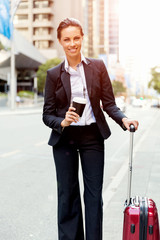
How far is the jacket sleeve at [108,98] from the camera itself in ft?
9.75

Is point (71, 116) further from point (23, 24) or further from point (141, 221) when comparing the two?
point (23, 24)

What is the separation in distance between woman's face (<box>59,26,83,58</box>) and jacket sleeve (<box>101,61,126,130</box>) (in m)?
0.26

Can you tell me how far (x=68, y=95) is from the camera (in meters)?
2.87

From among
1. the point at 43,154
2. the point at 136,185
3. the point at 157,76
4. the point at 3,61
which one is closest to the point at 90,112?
the point at 136,185

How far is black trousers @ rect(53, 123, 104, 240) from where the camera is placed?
2925 mm

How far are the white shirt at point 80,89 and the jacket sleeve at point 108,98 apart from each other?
0.15m

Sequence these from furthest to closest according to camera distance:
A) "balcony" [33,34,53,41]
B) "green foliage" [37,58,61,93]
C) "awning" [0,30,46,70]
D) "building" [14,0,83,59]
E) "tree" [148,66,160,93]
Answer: "building" [14,0,83,59], "balcony" [33,34,53,41], "tree" [148,66,160,93], "green foliage" [37,58,61,93], "awning" [0,30,46,70]

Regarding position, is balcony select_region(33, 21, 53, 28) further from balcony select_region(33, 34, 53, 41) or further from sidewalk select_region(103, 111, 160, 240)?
sidewalk select_region(103, 111, 160, 240)

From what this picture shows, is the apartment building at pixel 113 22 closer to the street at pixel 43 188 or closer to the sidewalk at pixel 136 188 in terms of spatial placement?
the street at pixel 43 188

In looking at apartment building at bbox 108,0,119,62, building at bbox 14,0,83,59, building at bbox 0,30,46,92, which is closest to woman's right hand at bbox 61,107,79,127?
building at bbox 0,30,46,92

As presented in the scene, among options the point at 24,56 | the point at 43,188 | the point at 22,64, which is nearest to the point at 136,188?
the point at 43,188

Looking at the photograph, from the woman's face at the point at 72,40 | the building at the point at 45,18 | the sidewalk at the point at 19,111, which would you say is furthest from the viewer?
the building at the point at 45,18

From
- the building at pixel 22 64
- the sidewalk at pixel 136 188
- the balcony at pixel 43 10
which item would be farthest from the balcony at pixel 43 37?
the sidewalk at pixel 136 188

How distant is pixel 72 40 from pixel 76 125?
582 mm
